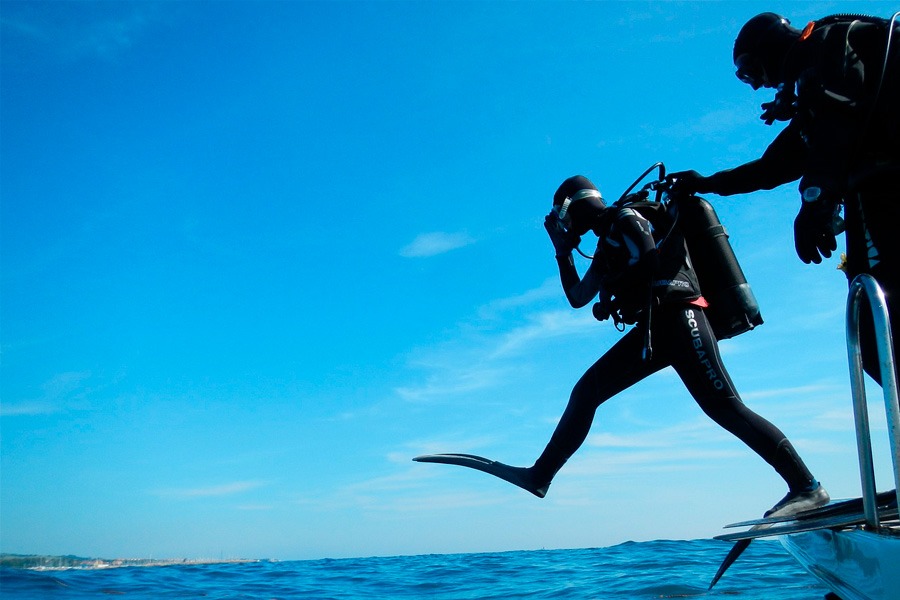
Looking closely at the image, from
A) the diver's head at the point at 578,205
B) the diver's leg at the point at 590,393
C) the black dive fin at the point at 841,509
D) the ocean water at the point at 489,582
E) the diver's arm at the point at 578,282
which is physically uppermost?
the diver's head at the point at 578,205

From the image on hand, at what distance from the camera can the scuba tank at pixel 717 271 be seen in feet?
12.4

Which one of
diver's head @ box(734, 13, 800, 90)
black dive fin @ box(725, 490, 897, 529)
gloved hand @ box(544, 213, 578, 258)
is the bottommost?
black dive fin @ box(725, 490, 897, 529)

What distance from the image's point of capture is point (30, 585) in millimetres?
7957

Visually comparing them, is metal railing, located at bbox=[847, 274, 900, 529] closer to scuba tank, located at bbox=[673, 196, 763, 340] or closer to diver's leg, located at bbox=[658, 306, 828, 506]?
diver's leg, located at bbox=[658, 306, 828, 506]

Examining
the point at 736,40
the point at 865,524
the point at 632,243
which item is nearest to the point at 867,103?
the point at 736,40

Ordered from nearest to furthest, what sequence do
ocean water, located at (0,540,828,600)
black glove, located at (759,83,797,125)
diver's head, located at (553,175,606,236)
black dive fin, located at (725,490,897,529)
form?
1. black dive fin, located at (725,490,897,529)
2. black glove, located at (759,83,797,125)
3. diver's head, located at (553,175,606,236)
4. ocean water, located at (0,540,828,600)

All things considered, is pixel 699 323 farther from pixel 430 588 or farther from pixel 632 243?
pixel 430 588

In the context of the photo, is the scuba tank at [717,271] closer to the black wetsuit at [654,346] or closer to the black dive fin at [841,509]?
the black wetsuit at [654,346]

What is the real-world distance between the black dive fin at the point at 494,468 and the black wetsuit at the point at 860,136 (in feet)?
6.91

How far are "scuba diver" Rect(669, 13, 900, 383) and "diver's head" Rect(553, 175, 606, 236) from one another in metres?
1.41

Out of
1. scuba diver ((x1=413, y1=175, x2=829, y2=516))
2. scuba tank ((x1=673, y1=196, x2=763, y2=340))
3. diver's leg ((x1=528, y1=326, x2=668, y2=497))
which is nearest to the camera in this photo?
scuba diver ((x1=413, y1=175, x2=829, y2=516))

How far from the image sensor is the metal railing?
1736 mm

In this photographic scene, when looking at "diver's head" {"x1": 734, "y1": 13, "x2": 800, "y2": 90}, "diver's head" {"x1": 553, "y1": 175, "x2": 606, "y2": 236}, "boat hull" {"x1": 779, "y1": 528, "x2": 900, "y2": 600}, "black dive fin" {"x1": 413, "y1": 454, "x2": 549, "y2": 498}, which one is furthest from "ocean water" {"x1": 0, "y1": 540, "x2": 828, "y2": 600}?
"diver's head" {"x1": 734, "y1": 13, "x2": 800, "y2": 90}

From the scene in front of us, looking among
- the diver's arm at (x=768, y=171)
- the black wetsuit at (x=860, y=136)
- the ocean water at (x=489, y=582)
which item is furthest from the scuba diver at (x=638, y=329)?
the ocean water at (x=489, y=582)
